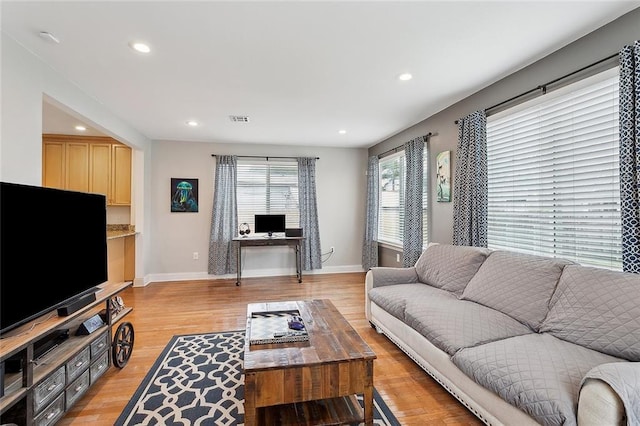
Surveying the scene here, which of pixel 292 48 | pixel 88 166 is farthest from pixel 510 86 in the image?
pixel 88 166

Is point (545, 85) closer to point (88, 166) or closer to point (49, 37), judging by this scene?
point (49, 37)

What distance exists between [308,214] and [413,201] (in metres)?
2.17

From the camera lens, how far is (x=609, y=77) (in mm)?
2133

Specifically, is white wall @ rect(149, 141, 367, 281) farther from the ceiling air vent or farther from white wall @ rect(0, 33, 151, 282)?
white wall @ rect(0, 33, 151, 282)

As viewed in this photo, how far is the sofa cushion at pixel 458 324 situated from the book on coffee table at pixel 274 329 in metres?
0.86

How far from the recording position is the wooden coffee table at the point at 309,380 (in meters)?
1.60

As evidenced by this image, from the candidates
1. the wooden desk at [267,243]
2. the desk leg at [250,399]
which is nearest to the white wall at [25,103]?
the desk leg at [250,399]

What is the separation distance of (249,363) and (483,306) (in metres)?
1.77

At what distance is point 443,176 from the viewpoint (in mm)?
3895

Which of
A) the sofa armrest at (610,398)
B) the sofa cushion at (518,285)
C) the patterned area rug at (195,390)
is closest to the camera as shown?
the sofa armrest at (610,398)

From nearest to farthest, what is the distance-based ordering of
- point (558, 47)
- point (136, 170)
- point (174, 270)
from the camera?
point (558, 47) → point (136, 170) → point (174, 270)

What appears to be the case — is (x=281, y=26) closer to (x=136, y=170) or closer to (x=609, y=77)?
(x=609, y=77)

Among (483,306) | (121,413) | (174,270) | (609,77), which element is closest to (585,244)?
(483,306)

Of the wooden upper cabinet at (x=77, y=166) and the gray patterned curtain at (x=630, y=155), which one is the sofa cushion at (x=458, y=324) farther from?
the wooden upper cabinet at (x=77, y=166)
